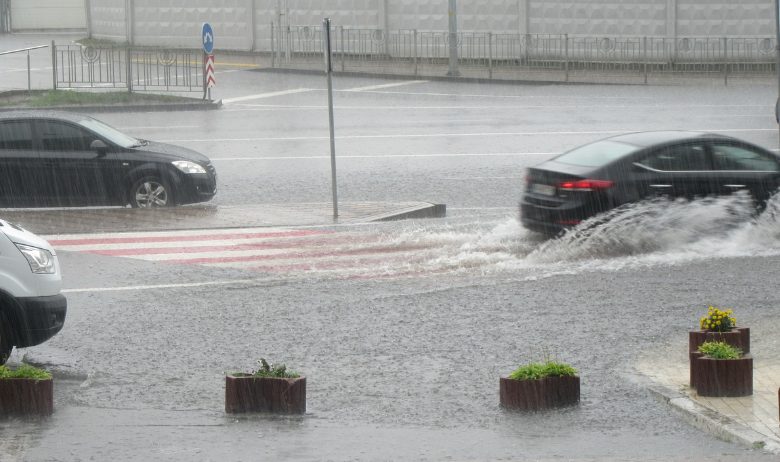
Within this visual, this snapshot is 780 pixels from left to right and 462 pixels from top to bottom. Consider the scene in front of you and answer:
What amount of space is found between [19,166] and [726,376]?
37.3ft

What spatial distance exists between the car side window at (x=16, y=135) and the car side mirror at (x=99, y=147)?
2.67 ft

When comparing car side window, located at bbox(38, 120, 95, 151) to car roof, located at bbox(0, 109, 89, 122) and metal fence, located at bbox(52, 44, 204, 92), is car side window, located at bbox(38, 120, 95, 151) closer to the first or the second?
car roof, located at bbox(0, 109, 89, 122)

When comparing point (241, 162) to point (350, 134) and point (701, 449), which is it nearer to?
point (350, 134)

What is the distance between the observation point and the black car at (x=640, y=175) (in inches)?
566

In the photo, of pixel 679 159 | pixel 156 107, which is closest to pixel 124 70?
pixel 156 107

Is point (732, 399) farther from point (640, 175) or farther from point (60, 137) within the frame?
point (60, 137)

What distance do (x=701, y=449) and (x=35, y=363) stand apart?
5.04 metres

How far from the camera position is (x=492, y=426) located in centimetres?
820

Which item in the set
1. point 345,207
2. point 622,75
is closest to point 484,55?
point 622,75

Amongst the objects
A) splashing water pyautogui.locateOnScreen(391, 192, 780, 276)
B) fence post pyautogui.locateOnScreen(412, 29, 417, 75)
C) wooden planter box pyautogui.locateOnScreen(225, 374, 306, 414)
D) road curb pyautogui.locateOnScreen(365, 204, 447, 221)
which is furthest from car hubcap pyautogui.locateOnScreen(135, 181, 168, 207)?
fence post pyautogui.locateOnScreen(412, 29, 417, 75)

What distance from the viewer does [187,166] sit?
17.8 metres

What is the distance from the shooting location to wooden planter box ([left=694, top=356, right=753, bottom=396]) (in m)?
8.60

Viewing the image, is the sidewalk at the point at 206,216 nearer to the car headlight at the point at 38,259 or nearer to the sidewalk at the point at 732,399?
the car headlight at the point at 38,259

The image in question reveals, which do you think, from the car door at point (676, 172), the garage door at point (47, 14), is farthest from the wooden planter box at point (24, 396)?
the garage door at point (47, 14)
